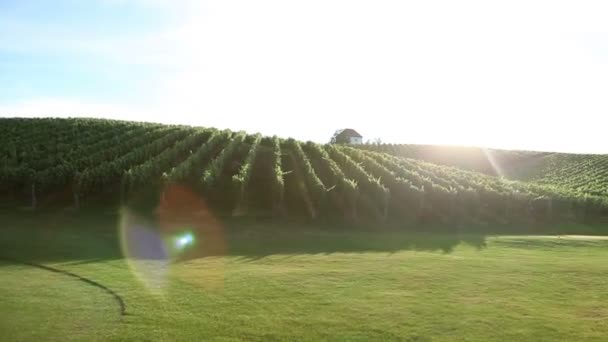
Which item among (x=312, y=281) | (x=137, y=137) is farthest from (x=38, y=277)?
(x=137, y=137)

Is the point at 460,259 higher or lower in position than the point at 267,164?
lower

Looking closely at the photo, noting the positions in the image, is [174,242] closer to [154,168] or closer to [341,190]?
[154,168]

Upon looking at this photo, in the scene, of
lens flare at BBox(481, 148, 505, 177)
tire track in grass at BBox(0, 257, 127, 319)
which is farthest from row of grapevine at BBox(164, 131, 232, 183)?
lens flare at BBox(481, 148, 505, 177)

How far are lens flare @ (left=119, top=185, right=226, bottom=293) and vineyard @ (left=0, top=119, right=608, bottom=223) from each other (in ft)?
4.16

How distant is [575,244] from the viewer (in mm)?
28016

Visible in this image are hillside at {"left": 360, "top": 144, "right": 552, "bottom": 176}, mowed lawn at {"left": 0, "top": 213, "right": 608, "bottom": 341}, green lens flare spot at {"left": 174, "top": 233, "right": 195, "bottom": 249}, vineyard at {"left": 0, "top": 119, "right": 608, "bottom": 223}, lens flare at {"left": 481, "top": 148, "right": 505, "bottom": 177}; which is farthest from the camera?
lens flare at {"left": 481, "top": 148, "right": 505, "bottom": 177}

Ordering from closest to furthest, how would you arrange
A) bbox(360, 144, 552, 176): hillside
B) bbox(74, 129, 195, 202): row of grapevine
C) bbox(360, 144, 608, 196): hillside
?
bbox(74, 129, 195, 202): row of grapevine
bbox(360, 144, 608, 196): hillside
bbox(360, 144, 552, 176): hillside

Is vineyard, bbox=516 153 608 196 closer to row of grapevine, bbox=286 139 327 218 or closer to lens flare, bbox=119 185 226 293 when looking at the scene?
row of grapevine, bbox=286 139 327 218

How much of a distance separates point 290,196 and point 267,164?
7.45 m

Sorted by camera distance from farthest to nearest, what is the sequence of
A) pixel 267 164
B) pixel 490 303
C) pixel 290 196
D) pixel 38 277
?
pixel 267 164 < pixel 290 196 < pixel 38 277 < pixel 490 303

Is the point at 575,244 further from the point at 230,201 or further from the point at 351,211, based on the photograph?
the point at 230,201

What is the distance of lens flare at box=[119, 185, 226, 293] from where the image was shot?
616 inches

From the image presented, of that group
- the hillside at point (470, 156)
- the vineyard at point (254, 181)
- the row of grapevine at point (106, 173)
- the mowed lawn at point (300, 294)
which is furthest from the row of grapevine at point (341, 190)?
the hillside at point (470, 156)

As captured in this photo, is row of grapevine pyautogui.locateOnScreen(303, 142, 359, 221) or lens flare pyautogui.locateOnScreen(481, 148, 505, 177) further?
lens flare pyautogui.locateOnScreen(481, 148, 505, 177)
